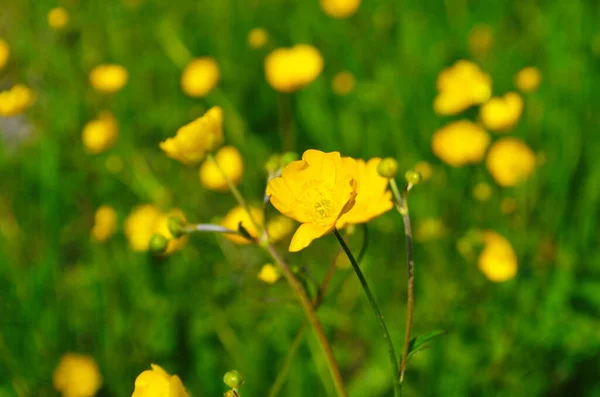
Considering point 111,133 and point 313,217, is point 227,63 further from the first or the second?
point 313,217

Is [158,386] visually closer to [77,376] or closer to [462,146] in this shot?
[77,376]

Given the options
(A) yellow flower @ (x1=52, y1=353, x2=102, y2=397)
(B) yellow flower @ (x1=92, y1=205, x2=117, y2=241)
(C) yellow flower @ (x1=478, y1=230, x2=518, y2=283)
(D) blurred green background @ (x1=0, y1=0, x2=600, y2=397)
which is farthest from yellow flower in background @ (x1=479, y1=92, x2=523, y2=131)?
(A) yellow flower @ (x1=52, y1=353, x2=102, y2=397)

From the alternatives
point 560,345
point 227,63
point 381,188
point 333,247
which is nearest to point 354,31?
point 227,63

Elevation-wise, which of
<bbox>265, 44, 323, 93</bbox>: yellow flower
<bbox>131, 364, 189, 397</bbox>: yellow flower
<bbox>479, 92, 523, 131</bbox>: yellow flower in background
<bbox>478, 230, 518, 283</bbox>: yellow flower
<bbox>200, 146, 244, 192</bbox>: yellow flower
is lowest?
<bbox>478, 230, 518, 283</bbox>: yellow flower

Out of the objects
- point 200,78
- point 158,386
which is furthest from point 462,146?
point 158,386

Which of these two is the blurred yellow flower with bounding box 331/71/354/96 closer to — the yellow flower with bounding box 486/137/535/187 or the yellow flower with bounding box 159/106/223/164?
the yellow flower with bounding box 486/137/535/187

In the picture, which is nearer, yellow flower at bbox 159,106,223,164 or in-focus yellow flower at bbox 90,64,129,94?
yellow flower at bbox 159,106,223,164
